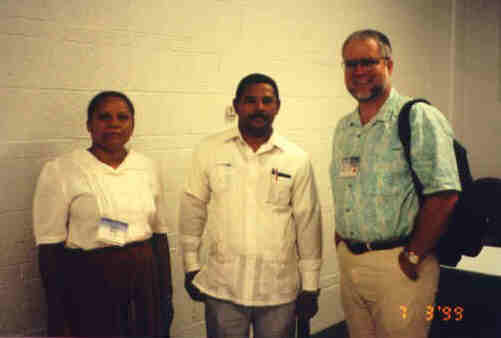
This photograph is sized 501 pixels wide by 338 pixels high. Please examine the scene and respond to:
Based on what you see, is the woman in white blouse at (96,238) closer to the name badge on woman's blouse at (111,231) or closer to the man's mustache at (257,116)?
the name badge on woman's blouse at (111,231)

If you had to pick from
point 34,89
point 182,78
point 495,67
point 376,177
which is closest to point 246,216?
point 376,177

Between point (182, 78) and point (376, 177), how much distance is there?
1215 millimetres

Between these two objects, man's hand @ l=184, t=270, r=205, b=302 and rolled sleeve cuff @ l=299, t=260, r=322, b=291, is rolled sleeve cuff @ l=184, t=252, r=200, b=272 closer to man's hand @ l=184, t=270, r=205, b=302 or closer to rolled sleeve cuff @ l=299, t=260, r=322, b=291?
man's hand @ l=184, t=270, r=205, b=302

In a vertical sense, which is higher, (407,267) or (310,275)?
(407,267)

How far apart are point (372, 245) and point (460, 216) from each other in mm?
347

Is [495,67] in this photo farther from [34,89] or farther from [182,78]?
[34,89]

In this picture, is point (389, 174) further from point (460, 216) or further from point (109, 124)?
point (109, 124)

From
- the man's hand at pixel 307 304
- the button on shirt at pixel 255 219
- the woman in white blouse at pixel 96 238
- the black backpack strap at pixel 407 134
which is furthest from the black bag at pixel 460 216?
the woman in white blouse at pixel 96 238

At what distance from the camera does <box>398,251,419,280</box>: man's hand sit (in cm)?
162

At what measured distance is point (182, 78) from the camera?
2.33m

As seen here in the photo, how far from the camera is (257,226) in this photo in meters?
1.78

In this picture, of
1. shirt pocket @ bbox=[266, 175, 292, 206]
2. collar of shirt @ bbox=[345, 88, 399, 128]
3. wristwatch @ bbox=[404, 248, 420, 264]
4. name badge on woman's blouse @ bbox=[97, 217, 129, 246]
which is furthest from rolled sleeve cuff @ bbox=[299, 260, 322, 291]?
name badge on woman's blouse @ bbox=[97, 217, 129, 246]
